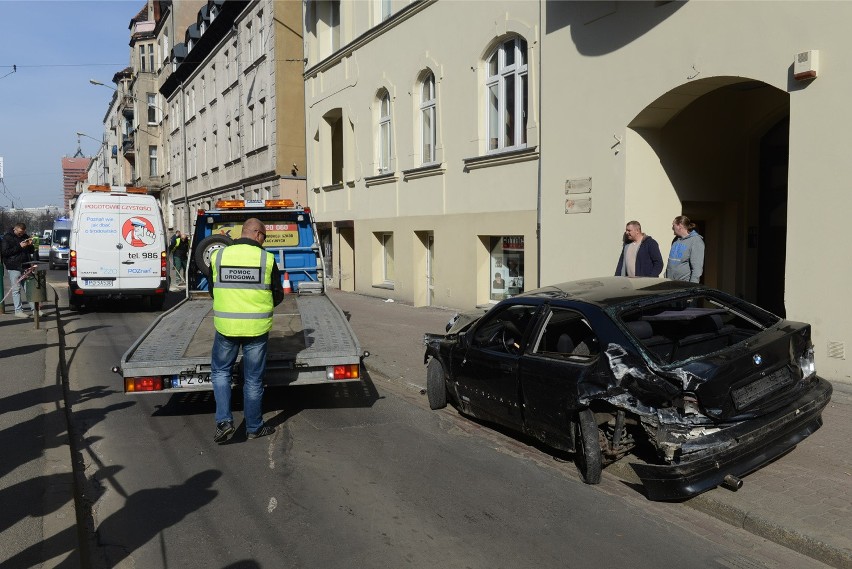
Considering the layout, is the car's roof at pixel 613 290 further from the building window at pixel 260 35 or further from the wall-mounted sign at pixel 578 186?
the building window at pixel 260 35

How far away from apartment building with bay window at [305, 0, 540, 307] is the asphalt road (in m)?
6.51

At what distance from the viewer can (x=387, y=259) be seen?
19.0 m

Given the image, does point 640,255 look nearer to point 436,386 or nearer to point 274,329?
point 436,386

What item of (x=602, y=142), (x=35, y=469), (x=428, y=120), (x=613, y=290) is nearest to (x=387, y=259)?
(x=428, y=120)

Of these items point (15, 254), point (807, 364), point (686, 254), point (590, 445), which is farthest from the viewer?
point (15, 254)

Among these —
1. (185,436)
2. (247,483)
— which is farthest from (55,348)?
(247,483)

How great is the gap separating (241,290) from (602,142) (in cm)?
641

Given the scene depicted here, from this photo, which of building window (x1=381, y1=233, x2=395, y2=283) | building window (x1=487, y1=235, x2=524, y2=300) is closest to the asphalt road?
building window (x1=487, y1=235, x2=524, y2=300)

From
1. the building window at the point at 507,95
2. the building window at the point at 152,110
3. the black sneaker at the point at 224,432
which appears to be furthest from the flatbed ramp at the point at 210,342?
the building window at the point at 152,110

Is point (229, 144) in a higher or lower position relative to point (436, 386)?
higher

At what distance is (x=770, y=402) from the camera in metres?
4.80

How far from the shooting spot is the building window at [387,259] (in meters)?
18.8

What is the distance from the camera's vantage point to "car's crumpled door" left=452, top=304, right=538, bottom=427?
231 inches

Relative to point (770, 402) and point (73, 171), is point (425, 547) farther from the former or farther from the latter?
point (73, 171)
